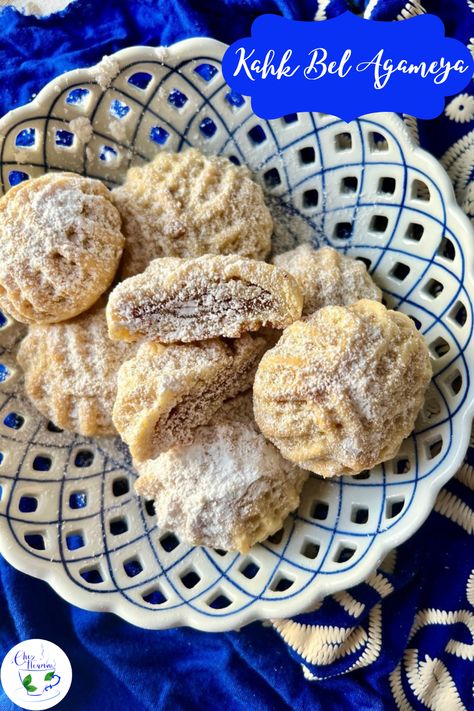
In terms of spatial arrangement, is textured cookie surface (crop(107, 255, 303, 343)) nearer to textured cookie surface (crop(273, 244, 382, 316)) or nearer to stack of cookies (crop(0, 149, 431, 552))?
stack of cookies (crop(0, 149, 431, 552))

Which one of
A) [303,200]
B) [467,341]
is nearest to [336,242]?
[303,200]

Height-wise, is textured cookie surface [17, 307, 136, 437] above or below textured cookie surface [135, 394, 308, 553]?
above

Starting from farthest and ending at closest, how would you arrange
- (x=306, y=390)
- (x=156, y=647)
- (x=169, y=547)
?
1. (x=156, y=647)
2. (x=169, y=547)
3. (x=306, y=390)

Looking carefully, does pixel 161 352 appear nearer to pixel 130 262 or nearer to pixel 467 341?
pixel 130 262

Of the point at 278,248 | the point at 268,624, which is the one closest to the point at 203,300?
the point at 278,248

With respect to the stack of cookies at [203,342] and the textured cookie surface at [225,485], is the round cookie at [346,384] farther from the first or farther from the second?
the textured cookie surface at [225,485]

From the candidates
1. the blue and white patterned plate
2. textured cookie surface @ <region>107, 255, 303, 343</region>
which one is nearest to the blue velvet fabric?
the blue and white patterned plate

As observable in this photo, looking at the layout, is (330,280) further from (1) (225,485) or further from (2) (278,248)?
(1) (225,485)
